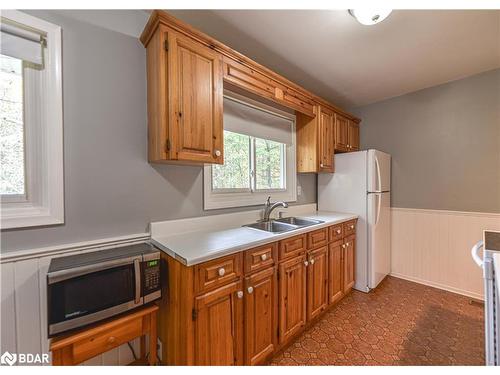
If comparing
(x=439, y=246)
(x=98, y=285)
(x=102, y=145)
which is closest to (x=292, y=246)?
(x=98, y=285)

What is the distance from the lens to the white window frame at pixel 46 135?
3.86 ft

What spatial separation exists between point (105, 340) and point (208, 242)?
688 millimetres

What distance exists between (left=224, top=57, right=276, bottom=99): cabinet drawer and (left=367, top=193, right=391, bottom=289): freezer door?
1.58 meters

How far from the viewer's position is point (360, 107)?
3.19m

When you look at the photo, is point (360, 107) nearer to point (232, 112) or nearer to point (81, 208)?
point (232, 112)

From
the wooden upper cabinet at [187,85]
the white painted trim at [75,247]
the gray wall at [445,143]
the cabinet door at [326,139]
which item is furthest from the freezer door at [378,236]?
the white painted trim at [75,247]

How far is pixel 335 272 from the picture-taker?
7.07 feet

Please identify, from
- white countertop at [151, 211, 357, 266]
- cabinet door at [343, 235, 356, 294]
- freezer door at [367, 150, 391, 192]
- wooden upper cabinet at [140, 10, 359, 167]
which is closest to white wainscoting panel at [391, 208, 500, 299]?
freezer door at [367, 150, 391, 192]

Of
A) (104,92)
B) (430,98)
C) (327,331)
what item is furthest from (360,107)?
(104,92)

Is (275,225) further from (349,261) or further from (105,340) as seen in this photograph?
(105,340)

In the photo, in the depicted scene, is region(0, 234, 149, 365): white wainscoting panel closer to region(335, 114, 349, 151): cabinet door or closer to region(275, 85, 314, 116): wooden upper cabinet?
region(275, 85, 314, 116): wooden upper cabinet

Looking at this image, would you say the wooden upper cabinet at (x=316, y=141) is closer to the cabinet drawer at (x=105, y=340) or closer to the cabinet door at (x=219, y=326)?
the cabinet door at (x=219, y=326)

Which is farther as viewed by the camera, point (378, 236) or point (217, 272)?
point (378, 236)

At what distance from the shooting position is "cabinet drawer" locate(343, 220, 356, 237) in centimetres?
232
